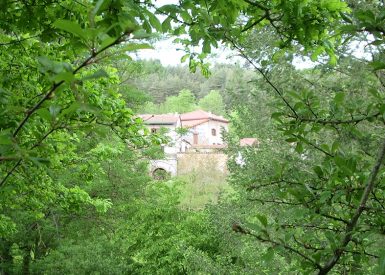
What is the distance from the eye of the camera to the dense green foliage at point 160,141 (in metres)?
1.11

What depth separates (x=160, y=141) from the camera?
154 inches

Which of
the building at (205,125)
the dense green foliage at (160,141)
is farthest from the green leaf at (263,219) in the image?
the building at (205,125)

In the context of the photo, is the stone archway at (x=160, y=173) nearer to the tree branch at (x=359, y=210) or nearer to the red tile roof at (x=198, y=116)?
the tree branch at (x=359, y=210)

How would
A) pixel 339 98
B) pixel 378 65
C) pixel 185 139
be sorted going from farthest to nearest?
pixel 185 139
pixel 339 98
pixel 378 65

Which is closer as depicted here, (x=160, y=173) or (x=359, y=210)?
(x=359, y=210)

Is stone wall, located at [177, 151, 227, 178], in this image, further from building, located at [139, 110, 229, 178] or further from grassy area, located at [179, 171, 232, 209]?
grassy area, located at [179, 171, 232, 209]

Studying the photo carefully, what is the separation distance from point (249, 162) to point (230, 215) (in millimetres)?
1603

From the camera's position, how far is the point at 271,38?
8.02 meters

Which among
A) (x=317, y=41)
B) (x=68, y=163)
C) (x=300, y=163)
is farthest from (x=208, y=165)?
(x=317, y=41)

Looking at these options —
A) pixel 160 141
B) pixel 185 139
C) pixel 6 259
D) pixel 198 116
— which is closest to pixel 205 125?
pixel 198 116

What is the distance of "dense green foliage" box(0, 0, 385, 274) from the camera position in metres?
1.11

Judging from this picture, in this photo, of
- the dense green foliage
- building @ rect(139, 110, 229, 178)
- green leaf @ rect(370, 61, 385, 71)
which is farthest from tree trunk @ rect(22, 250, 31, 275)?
green leaf @ rect(370, 61, 385, 71)

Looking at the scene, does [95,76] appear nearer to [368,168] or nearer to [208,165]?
[368,168]

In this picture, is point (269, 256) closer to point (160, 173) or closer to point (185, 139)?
point (160, 173)
